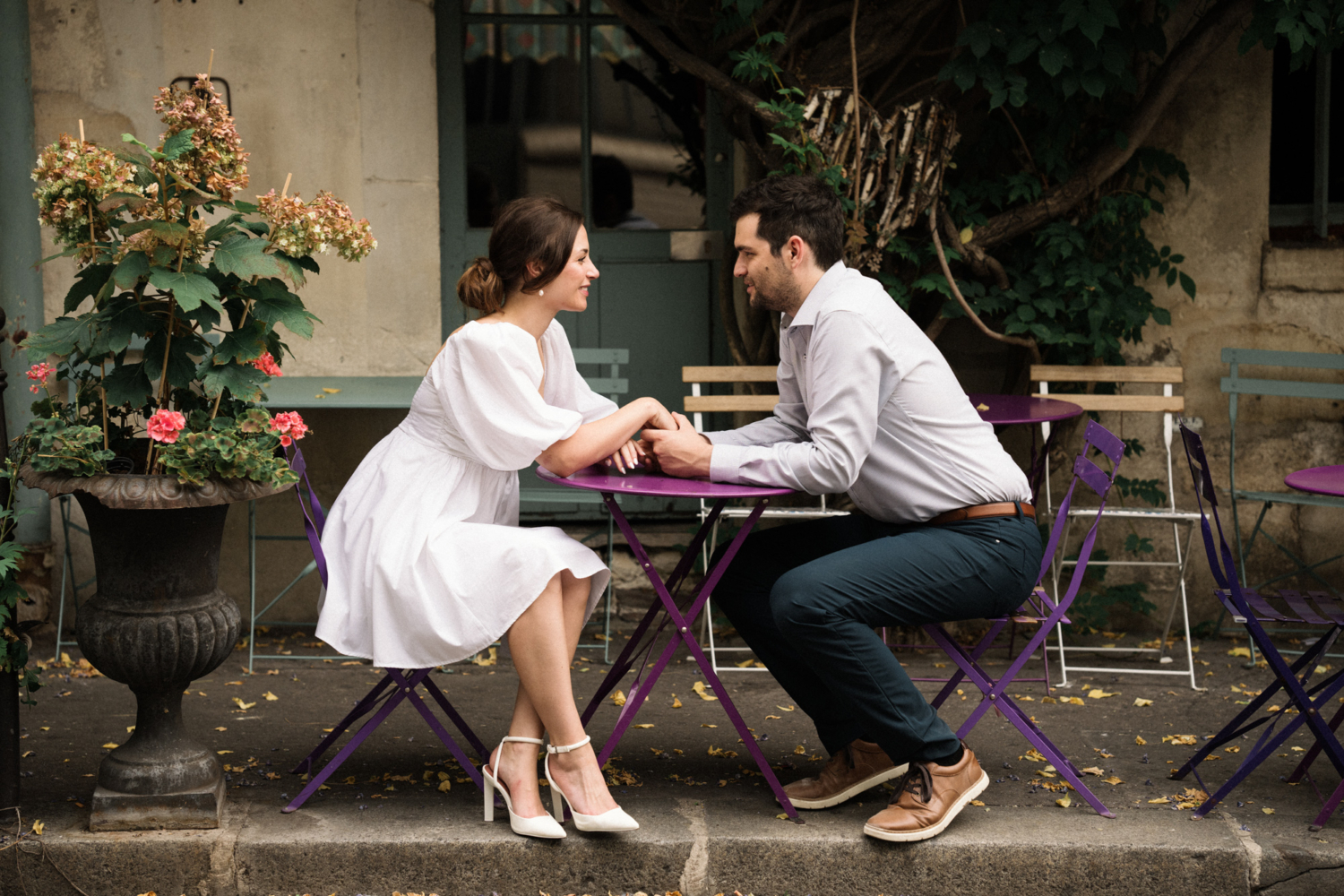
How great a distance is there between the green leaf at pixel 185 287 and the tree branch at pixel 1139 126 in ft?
10.9

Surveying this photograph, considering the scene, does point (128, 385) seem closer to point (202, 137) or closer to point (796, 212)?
point (202, 137)

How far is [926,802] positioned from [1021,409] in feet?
6.38

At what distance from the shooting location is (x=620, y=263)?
572 cm

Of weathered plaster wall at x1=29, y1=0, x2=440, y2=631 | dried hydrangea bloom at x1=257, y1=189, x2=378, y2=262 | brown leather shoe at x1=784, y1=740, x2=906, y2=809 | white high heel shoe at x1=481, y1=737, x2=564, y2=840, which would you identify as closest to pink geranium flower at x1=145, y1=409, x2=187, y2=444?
dried hydrangea bloom at x1=257, y1=189, x2=378, y2=262

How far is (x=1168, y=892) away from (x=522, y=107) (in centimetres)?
413

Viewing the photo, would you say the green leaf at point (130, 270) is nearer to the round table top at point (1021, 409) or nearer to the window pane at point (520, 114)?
the round table top at point (1021, 409)

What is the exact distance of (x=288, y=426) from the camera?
10.7ft

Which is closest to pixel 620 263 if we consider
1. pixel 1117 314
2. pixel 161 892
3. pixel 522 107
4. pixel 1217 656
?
pixel 522 107

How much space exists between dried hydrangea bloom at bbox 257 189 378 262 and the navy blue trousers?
1.45 metres

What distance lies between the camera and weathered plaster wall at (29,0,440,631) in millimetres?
5289

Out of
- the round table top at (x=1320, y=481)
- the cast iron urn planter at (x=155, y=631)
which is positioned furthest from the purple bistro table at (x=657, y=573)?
the round table top at (x=1320, y=481)

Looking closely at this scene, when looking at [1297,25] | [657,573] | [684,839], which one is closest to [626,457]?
[657,573]

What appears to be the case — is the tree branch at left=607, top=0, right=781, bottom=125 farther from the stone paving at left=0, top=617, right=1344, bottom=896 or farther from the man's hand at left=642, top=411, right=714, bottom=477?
the stone paving at left=0, top=617, right=1344, bottom=896

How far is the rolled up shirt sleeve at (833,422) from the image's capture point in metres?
3.16
